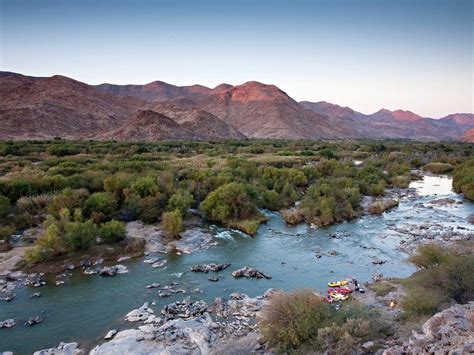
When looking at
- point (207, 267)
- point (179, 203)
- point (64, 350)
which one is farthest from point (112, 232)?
point (64, 350)

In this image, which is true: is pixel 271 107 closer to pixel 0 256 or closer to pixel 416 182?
pixel 416 182

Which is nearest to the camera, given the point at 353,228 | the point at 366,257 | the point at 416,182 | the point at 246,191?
the point at 366,257

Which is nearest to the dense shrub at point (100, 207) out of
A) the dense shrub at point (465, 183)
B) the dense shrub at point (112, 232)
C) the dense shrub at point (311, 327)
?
the dense shrub at point (112, 232)

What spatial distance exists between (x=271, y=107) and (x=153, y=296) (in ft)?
442

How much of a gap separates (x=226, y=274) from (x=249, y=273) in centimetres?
117

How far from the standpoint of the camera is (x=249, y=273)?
1811 centimetres

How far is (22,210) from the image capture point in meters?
24.5

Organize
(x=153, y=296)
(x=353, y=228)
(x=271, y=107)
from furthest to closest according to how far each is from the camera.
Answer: (x=271, y=107), (x=353, y=228), (x=153, y=296)

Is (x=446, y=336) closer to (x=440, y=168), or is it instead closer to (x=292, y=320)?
(x=292, y=320)

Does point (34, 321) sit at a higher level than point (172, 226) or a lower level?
lower

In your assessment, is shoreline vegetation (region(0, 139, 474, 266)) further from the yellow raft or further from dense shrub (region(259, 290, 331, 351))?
dense shrub (region(259, 290, 331, 351))

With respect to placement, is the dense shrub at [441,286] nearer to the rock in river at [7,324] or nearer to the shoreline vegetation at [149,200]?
the shoreline vegetation at [149,200]

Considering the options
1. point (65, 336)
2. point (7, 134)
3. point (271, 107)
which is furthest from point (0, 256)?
point (271, 107)

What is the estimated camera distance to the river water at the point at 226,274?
44.4 ft
